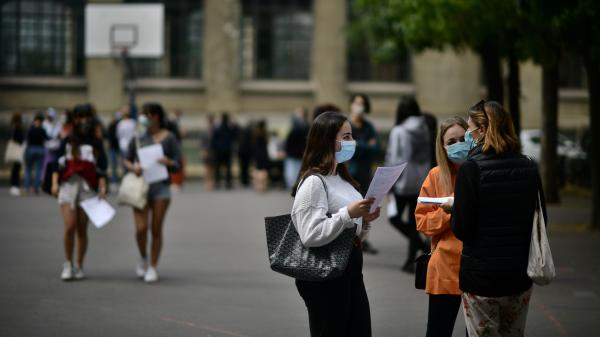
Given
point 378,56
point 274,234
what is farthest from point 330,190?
point 378,56

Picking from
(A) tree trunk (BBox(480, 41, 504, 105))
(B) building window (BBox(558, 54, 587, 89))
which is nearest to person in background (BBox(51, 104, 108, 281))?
(A) tree trunk (BBox(480, 41, 504, 105))

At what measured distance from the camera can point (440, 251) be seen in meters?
6.42

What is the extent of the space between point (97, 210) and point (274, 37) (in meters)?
26.1

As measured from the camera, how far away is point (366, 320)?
19.4 feet

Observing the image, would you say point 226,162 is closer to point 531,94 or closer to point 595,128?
point 595,128

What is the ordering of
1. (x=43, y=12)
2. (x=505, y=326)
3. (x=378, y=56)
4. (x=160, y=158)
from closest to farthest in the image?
(x=505, y=326)
(x=160, y=158)
(x=378, y=56)
(x=43, y=12)

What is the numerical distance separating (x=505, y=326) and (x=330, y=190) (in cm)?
112

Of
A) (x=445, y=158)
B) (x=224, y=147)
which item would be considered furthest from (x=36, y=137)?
(x=445, y=158)

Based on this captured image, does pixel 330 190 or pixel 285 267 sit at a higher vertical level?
pixel 330 190

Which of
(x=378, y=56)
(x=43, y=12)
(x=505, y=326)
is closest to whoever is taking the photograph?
(x=505, y=326)

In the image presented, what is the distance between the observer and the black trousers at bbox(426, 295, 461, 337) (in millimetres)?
6379

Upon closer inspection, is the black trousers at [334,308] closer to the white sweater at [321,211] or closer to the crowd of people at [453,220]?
the crowd of people at [453,220]

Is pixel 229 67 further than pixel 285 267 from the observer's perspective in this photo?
Yes

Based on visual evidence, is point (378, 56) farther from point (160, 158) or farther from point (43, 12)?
point (160, 158)
